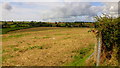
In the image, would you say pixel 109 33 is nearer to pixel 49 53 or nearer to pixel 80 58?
pixel 80 58

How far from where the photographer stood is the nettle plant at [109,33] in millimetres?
7660

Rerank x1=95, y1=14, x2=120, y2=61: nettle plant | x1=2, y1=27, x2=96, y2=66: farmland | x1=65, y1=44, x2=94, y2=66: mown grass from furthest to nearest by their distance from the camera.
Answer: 1. x1=2, y1=27, x2=96, y2=66: farmland
2. x1=65, y1=44, x2=94, y2=66: mown grass
3. x1=95, y1=14, x2=120, y2=61: nettle plant

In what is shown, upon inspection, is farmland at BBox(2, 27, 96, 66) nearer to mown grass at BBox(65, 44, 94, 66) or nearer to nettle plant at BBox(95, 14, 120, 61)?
mown grass at BBox(65, 44, 94, 66)

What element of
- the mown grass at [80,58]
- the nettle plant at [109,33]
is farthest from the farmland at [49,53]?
the nettle plant at [109,33]

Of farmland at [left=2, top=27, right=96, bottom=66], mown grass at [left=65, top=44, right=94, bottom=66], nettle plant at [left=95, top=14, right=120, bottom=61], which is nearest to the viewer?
nettle plant at [left=95, top=14, right=120, bottom=61]

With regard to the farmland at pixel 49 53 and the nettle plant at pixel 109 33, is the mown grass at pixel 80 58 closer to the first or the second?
the farmland at pixel 49 53

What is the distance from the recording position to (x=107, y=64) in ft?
24.5

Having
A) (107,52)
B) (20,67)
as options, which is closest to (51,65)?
(20,67)

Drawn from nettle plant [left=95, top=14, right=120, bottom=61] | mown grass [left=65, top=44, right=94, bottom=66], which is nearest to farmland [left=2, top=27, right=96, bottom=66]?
mown grass [left=65, top=44, right=94, bottom=66]

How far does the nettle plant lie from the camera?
302 inches

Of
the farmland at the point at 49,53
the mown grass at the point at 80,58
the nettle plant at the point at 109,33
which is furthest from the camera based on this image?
the farmland at the point at 49,53

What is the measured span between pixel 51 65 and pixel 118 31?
4.21 metres

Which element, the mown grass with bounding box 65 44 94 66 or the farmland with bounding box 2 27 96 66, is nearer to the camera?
the mown grass with bounding box 65 44 94 66

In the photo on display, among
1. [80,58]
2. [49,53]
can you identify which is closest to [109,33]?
[80,58]
